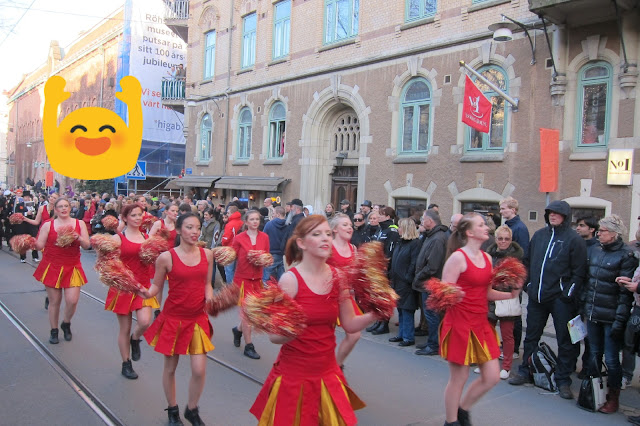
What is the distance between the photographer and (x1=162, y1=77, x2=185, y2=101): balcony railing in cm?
2611

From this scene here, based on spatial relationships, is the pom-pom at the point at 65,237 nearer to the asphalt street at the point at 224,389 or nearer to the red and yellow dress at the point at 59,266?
the red and yellow dress at the point at 59,266

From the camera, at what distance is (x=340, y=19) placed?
16719 millimetres

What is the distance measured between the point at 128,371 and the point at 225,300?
2491 mm

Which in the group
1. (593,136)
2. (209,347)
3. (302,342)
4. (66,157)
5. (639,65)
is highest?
(639,65)

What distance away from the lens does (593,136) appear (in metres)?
10.7

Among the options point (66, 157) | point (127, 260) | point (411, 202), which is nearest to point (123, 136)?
point (66, 157)

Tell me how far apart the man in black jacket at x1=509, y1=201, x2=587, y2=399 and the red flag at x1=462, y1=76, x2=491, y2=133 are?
6.09m

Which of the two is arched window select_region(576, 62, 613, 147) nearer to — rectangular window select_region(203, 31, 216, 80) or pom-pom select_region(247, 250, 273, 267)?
pom-pom select_region(247, 250, 273, 267)

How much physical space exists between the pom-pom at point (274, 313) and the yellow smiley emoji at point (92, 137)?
4303mm

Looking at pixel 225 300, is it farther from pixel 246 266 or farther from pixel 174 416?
pixel 246 266

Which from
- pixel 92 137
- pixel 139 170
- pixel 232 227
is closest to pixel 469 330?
pixel 92 137

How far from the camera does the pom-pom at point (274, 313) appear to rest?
105 inches

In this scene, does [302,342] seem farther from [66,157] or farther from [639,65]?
[639,65]

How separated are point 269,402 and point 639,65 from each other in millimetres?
10383
